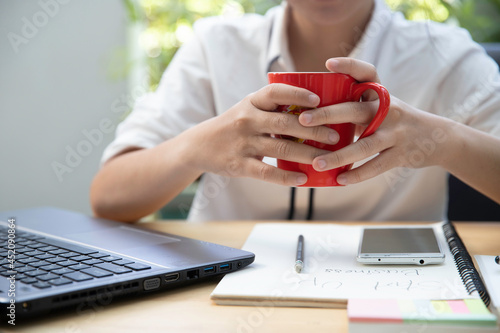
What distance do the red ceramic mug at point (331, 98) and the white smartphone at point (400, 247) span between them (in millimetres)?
94

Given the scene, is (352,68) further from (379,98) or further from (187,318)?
(187,318)

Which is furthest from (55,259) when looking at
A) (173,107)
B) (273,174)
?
(173,107)

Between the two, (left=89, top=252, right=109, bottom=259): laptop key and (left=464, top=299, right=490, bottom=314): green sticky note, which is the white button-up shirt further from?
(left=464, top=299, right=490, bottom=314): green sticky note

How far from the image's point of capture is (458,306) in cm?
44

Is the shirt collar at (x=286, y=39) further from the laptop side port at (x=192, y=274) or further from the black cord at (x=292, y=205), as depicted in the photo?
the laptop side port at (x=192, y=274)

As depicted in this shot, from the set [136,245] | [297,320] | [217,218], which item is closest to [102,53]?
[217,218]

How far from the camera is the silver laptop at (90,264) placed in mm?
456

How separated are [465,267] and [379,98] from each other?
205 mm

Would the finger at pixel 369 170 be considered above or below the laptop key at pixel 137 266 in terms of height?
above

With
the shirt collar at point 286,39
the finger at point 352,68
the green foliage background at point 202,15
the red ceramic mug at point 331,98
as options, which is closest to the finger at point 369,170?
the red ceramic mug at point 331,98

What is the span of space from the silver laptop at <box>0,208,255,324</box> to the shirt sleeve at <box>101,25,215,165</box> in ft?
0.75

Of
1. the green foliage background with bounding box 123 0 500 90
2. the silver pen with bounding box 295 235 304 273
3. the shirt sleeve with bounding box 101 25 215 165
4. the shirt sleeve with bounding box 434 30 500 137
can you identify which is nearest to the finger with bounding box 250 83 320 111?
the silver pen with bounding box 295 235 304 273

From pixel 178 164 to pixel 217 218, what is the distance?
0.40 metres

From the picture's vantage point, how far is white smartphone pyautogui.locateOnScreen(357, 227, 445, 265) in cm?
58
